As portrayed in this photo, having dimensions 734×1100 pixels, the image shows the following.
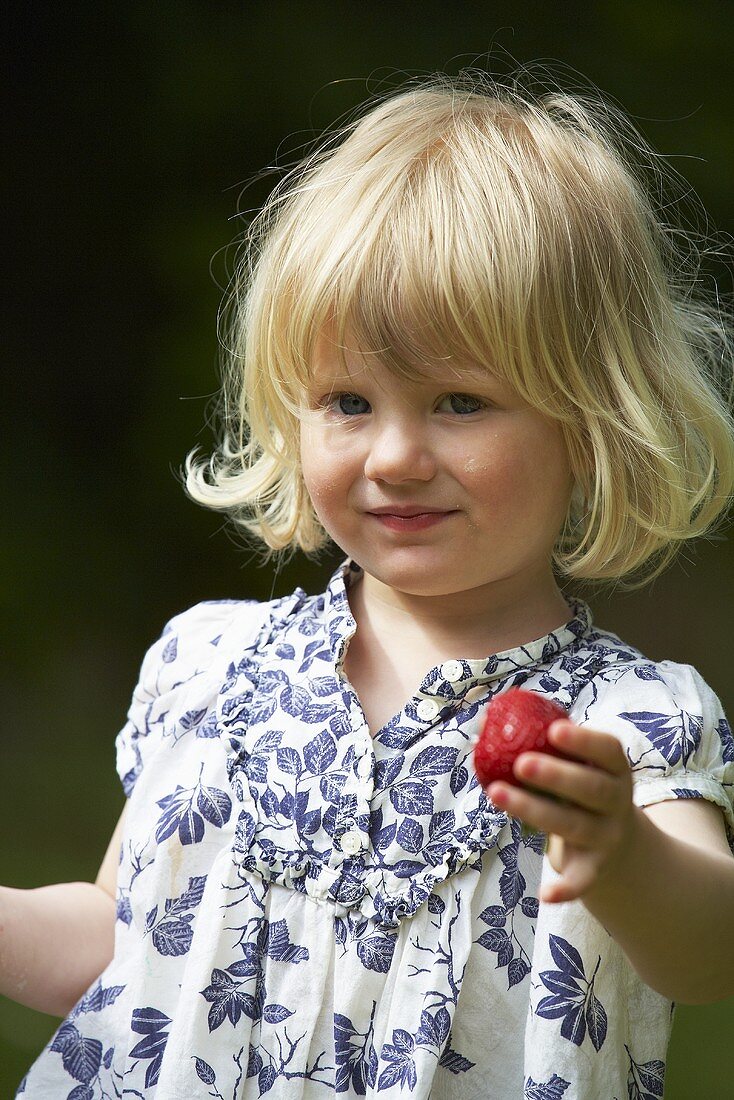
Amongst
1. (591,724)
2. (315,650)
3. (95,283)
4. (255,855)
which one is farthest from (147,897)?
(95,283)

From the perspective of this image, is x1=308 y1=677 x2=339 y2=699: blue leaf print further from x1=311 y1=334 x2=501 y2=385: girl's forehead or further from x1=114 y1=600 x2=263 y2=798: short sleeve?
x1=311 y1=334 x2=501 y2=385: girl's forehead

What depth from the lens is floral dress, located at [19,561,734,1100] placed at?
0.84 m

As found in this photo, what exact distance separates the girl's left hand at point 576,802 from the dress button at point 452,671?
24cm

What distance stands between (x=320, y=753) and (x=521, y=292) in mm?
359

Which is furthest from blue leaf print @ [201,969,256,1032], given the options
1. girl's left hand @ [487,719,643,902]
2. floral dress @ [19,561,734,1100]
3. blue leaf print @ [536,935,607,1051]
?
girl's left hand @ [487,719,643,902]

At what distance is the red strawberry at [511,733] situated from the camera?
677 mm

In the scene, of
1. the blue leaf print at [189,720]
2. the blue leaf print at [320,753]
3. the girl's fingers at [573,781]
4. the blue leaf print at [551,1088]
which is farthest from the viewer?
the blue leaf print at [189,720]

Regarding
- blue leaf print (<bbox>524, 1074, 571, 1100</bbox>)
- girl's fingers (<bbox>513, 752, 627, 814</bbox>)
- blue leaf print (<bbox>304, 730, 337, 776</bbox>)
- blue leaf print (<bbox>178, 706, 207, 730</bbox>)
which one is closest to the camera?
girl's fingers (<bbox>513, 752, 627, 814</bbox>)

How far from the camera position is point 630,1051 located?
2.85 feet

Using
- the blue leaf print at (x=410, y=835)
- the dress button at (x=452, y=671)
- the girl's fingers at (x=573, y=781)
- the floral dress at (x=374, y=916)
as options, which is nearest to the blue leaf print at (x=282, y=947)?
the floral dress at (x=374, y=916)

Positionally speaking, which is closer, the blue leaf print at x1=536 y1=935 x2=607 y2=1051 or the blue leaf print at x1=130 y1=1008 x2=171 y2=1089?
the blue leaf print at x1=536 y1=935 x2=607 y2=1051

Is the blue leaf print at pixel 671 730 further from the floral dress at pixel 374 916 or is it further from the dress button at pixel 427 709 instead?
the dress button at pixel 427 709

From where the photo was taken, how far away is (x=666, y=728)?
2.80 feet

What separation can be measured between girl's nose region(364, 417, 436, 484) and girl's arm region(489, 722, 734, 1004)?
0.27m
